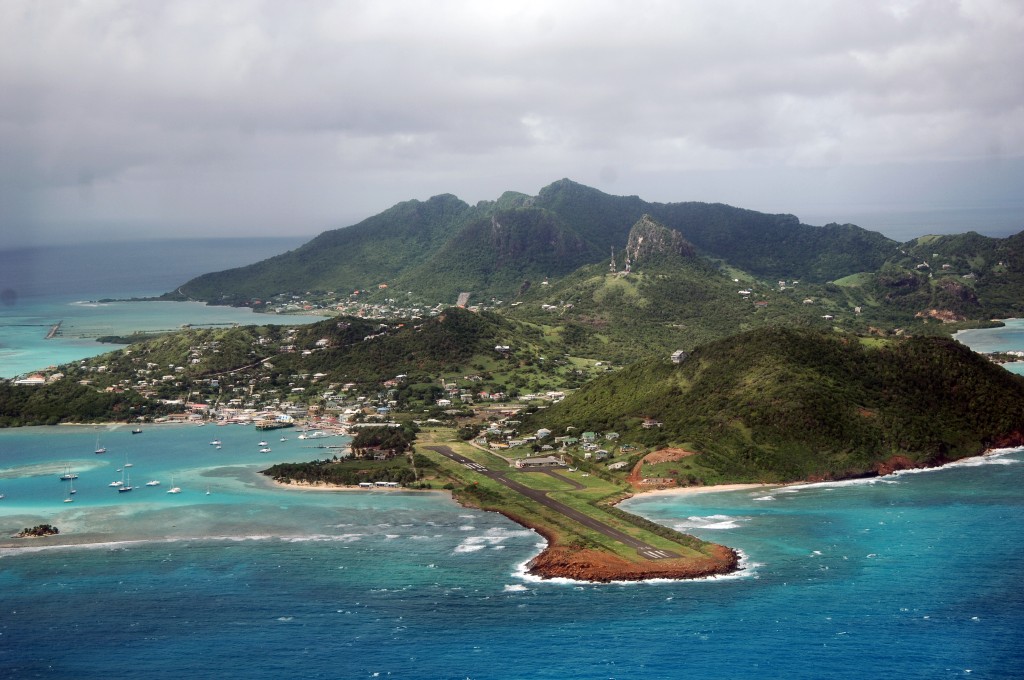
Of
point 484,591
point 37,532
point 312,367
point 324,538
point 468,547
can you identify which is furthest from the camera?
point 312,367

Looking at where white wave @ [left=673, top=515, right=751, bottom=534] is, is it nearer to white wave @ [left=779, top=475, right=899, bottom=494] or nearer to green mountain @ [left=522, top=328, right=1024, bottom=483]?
white wave @ [left=779, top=475, right=899, bottom=494]

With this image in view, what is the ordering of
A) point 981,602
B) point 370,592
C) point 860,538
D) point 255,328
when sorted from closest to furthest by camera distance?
point 981,602
point 370,592
point 860,538
point 255,328

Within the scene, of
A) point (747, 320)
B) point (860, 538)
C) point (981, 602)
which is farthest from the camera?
Result: point (747, 320)

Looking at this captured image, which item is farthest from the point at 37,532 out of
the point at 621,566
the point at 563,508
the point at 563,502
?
the point at 621,566

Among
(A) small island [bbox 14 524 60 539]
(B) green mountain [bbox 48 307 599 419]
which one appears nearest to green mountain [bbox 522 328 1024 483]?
(B) green mountain [bbox 48 307 599 419]

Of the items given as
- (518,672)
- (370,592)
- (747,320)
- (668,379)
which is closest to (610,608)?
(518,672)

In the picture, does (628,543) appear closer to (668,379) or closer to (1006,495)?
(1006,495)

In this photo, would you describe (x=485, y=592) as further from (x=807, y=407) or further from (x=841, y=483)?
(x=807, y=407)
